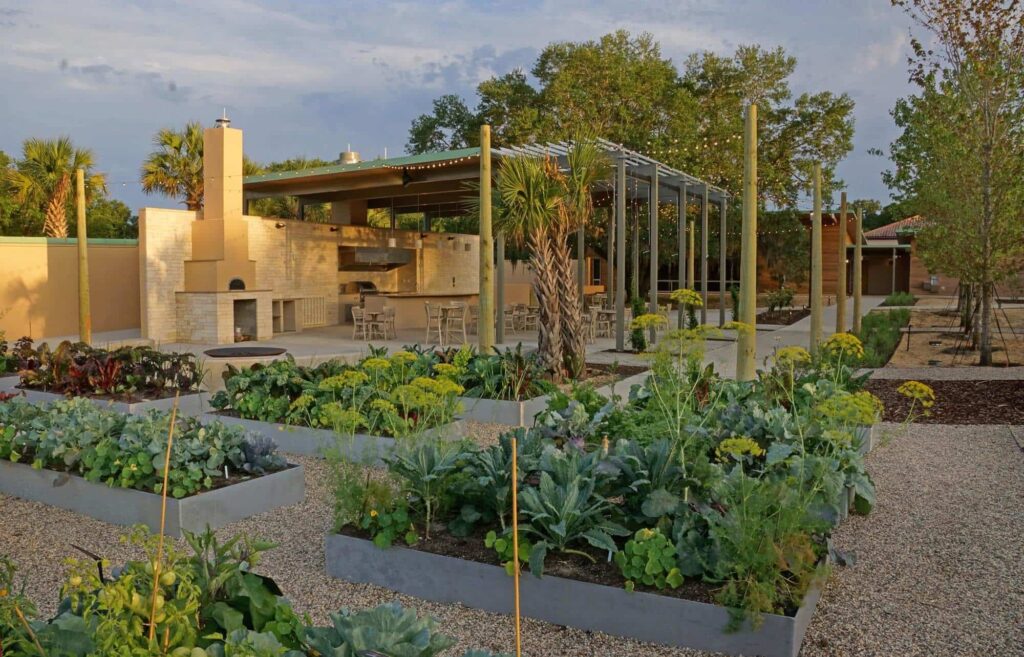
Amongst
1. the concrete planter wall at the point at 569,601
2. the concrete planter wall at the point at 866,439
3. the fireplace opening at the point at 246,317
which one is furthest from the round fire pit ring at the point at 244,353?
the concrete planter wall at the point at 866,439

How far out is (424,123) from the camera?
90.9 ft

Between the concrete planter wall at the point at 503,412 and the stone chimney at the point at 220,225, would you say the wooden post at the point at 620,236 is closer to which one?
the concrete planter wall at the point at 503,412

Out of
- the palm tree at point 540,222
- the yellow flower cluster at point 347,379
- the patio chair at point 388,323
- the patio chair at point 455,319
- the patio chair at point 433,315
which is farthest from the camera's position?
the patio chair at point 388,323

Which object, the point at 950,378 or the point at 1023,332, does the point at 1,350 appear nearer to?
the point at 950,378

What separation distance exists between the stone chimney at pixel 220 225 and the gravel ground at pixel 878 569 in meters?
10.9

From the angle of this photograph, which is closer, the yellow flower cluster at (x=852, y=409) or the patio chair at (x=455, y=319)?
the yellow flower cluster at (x=852, y=409)

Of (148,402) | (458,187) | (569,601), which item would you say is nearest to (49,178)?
(458,187)

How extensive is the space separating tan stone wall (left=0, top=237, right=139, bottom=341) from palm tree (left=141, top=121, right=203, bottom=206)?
3.69 metres

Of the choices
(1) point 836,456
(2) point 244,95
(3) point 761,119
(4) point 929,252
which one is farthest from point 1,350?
(3) point 761,119

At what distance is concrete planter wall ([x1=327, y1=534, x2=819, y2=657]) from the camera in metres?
3.07

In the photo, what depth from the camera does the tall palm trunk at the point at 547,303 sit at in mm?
9484

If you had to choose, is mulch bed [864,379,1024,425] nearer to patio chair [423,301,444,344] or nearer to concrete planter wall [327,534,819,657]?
concrete planter wall [327,534,819,657]

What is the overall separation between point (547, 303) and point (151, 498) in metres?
5.68

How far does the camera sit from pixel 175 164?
20891 millimetres
